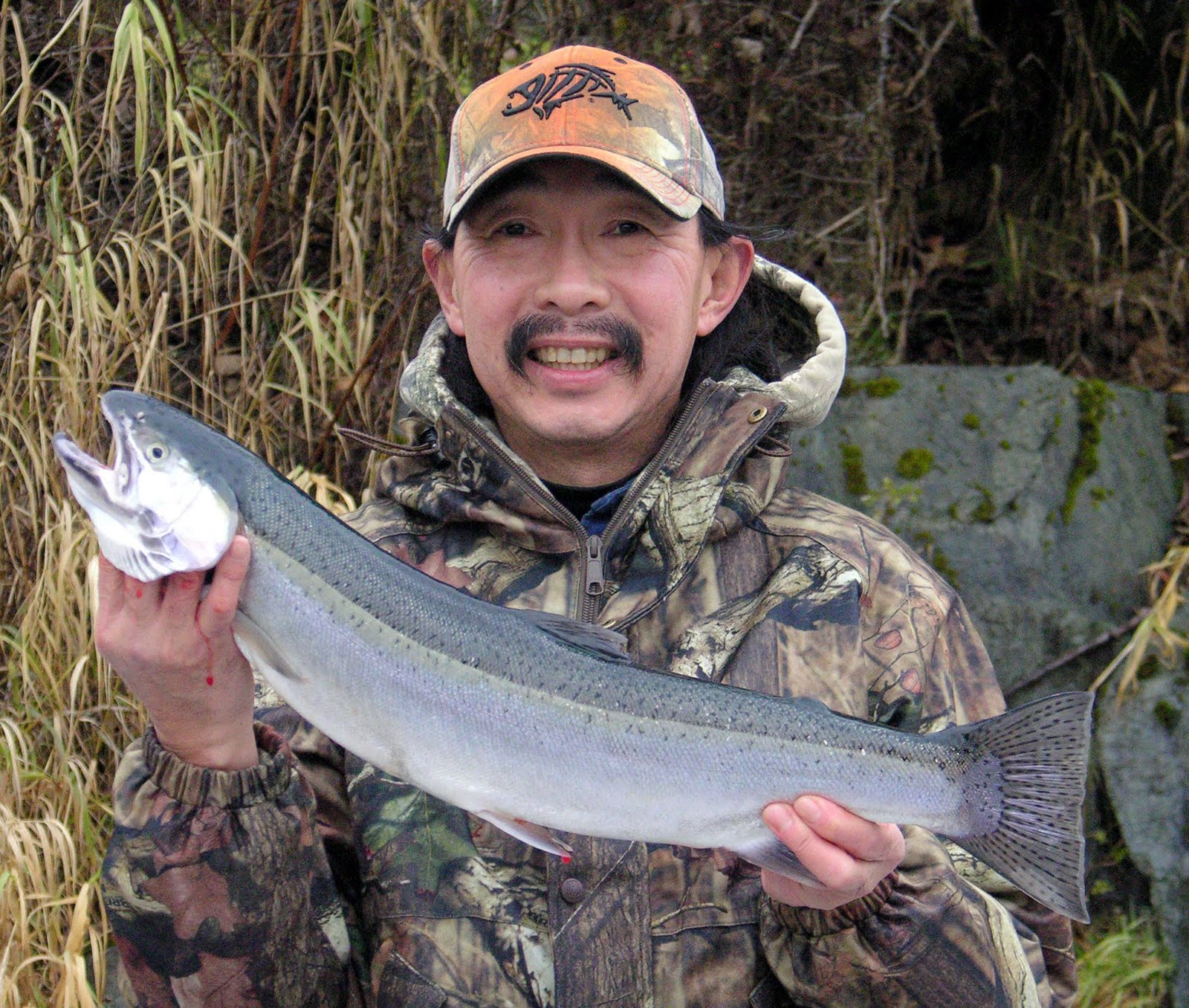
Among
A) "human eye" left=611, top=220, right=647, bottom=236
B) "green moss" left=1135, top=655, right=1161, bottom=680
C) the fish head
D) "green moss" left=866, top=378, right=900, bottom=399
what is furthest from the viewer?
"green moss" left=866, top=378, right=900, bottom=399

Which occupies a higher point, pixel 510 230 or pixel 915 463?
pixel 510 230

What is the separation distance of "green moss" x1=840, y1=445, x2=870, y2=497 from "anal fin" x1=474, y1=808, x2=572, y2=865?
2991 mm

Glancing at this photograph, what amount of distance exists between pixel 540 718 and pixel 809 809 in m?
0.48

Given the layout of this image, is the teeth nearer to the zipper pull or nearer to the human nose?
the human nose

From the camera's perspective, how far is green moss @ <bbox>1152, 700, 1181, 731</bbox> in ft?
15.2

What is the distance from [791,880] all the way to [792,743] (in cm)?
28

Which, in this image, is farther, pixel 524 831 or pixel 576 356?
pixel 576 356

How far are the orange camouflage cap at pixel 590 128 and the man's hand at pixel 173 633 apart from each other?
3.49ft

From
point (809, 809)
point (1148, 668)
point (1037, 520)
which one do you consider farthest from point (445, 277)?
point (1148, 668)

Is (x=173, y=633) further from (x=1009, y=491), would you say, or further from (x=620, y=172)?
(x=1009, y=491)

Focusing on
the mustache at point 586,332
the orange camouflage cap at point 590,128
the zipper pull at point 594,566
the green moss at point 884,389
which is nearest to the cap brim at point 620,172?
the orange camouflage cap at point 590,128

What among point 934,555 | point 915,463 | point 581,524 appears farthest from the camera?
point 915,463

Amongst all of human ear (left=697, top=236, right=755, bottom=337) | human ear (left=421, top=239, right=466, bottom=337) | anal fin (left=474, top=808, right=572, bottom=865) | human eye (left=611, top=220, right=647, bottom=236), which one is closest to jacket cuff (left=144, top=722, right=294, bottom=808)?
anal fin (left=474, top=808, right=572, bottom=865)

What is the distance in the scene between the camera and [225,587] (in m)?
2.08
